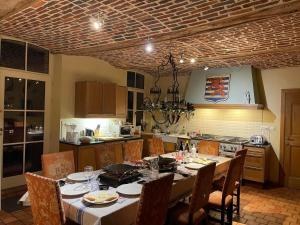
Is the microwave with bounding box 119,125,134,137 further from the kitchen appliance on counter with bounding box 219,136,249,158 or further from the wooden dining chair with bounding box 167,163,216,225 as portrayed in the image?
the wooden dining chair with bounding box 167,163,216,225

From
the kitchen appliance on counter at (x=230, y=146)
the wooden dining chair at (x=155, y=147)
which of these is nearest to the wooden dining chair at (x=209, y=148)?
the wooden dining chair at (x=155, y=147)

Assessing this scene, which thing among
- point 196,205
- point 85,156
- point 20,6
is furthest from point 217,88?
point 20,6

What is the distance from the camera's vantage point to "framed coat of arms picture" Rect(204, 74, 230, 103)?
5.61 m

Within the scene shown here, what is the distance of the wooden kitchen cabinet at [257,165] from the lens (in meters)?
4.90

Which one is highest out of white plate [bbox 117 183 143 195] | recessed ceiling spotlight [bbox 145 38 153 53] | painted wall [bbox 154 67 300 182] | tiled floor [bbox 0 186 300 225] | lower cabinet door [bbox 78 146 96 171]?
recessed ceiling spotlight [bbox 145 38 153 53]

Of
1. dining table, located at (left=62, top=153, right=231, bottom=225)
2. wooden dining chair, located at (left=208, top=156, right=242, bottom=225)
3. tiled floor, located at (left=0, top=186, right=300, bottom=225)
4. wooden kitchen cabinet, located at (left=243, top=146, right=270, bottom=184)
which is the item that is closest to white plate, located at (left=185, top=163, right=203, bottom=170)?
wooden dining chair, located at (left=208, top=156, right=242, bottom=225)

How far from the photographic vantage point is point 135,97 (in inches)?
268

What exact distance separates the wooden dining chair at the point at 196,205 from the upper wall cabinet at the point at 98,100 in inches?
118

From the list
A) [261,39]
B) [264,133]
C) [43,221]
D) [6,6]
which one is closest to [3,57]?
[6,6]

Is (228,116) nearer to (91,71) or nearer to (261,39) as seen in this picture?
(261,39)

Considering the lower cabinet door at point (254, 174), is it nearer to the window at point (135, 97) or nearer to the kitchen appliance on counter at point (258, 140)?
the kitchen appliance on counter at point (258, 140)

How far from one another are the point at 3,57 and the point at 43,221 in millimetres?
3165

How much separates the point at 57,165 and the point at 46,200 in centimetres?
106

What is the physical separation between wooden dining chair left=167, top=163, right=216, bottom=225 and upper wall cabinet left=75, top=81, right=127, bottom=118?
3004mm
